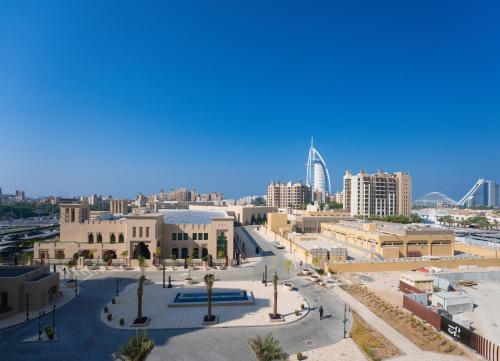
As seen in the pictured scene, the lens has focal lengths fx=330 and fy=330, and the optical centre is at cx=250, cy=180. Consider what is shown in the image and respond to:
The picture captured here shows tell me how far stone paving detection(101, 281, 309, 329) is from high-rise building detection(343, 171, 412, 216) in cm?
12446

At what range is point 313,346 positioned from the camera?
28203 millimetres

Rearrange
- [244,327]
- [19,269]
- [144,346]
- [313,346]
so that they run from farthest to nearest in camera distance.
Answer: [19,269] → [244,327] → [313,346] → [144,346]

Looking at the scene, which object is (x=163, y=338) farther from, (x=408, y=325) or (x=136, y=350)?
(x=408, y=325)

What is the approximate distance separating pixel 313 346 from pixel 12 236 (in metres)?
107

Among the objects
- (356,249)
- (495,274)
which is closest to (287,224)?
Result: (356,249)

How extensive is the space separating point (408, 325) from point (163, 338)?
951 inches

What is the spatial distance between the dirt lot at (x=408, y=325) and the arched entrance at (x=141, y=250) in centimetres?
3484

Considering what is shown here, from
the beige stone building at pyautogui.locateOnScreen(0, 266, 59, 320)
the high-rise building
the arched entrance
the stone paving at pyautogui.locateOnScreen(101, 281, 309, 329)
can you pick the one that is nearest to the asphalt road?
the stone paving at pyautogui.locateOnScreen(101, 281, 309, 329)

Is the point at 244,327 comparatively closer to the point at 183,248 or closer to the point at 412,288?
the point at 412,288

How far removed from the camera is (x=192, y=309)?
37094mm

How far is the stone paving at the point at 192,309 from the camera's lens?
108ft

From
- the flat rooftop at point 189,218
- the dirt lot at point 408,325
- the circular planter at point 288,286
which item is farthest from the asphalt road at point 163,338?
the flat rooftop at point 189,218

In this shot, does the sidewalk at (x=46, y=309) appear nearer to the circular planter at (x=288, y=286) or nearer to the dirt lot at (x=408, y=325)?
the circular planter at (x=288, y=286)

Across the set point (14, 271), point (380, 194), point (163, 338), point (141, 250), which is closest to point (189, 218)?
point (141, 250)
